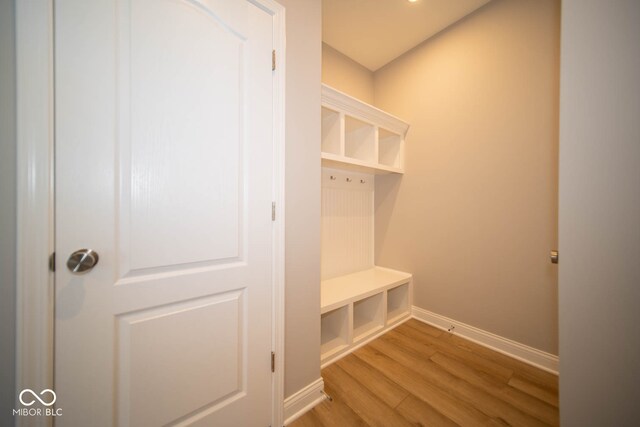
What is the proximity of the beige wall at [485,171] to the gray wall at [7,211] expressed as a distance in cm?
254

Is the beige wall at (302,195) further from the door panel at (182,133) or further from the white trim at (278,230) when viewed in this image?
the door panel at (182,133)

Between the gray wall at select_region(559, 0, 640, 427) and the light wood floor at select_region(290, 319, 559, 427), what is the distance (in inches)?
21.9

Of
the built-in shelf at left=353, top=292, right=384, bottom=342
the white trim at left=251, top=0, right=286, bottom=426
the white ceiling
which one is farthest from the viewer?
the built-in shelf at left=353, top=292, right=384, bottom=342

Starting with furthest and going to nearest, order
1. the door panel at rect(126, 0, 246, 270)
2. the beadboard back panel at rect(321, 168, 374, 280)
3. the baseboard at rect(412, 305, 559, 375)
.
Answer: the beadboard back panel at rect(321, 168, 374, 280)
the baseboard at rect(412, 305, 559, 375)
the door panel at rect(126, 0, 246, 270)

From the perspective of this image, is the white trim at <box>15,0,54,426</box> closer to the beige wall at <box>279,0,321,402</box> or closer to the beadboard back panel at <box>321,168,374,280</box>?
the beige wall at <box>279,0,321,402</box>

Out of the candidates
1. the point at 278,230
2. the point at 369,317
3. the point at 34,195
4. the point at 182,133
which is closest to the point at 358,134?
the point at 278,230

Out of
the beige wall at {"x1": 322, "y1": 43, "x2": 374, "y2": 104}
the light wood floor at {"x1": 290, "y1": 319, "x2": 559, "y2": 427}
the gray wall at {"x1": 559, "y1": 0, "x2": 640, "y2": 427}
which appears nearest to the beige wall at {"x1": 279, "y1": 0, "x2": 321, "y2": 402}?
the light wood floor at {"x1": 290, "y1": 319, "x2": 559, "y2": 427}

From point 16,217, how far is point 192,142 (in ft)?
1.82

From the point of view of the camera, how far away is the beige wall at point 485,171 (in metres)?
1.54

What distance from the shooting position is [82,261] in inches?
27.2

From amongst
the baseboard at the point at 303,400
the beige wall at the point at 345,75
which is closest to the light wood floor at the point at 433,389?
the baseboard at the point at 303,400

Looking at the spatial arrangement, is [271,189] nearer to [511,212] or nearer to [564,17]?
[564,17]

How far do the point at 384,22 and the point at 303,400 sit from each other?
3.06 meters

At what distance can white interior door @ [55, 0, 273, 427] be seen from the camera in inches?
27.5
